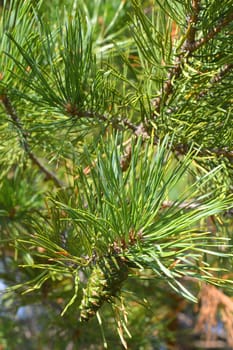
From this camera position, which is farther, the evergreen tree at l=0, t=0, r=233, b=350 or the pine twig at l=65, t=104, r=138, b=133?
the pine twig at l=65, t=104, r=138, b=133

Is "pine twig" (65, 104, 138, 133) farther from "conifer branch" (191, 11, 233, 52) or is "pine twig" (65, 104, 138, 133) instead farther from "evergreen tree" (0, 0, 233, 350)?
"conifer branch" (191, 11, 233, 52)

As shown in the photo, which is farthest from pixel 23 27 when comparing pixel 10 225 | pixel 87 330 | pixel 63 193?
pixel 87 330

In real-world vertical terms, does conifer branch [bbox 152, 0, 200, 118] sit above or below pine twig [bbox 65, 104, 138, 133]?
above

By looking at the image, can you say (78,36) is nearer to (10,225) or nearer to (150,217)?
(150,217)

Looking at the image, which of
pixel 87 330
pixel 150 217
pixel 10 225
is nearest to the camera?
pixel 150 217

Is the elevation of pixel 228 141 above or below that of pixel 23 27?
below

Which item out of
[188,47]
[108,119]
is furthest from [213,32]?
[108,119]

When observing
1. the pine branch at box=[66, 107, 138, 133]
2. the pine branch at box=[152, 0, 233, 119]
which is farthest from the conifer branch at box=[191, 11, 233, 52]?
the pine branch at box=[66, 107, 138, 133]

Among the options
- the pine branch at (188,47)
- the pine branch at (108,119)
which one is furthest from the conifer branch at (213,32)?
the pine branch at (108,119)

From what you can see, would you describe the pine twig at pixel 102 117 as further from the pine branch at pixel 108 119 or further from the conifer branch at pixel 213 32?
the conifer branch at pixel 213 32

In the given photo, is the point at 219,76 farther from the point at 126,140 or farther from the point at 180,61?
the point at 126,140

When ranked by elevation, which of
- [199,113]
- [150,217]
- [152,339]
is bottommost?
[152,339]
